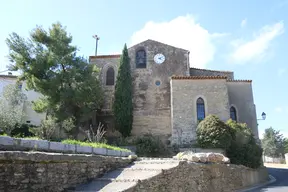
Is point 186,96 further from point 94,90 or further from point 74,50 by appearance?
point 74,50

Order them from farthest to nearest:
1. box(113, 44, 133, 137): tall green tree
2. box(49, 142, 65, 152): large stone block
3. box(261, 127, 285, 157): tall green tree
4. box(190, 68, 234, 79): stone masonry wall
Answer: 1. box(261, 127, 285, 157): tall green tree
2. box(190, 68, 234, 79): stone masonry wall
3. box(113, 44, 133, 137): tall green tree
4. box(49, 142, 65, 152): large stone block

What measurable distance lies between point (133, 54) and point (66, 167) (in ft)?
64.3

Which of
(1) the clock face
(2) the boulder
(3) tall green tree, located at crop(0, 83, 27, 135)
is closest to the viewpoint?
(2) the boulder

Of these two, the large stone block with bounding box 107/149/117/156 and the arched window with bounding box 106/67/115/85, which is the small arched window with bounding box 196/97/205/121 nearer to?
the arched window with bounding box 106/67/115/85

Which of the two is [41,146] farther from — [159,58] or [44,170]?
[159,58]

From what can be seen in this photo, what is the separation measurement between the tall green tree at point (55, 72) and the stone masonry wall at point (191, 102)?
7.18 metres

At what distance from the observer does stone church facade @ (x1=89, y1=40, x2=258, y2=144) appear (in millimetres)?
21703

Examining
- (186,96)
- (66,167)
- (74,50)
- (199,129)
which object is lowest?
(66,167)

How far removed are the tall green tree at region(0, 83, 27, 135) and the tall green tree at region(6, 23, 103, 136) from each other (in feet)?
5.52

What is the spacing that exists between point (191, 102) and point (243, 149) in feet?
18.2

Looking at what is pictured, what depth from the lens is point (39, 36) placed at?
19938 millimetres

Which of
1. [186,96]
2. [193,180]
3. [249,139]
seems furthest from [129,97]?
[193,180]

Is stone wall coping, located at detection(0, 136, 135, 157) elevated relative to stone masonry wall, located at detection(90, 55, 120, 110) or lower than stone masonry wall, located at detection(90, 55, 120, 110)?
lower

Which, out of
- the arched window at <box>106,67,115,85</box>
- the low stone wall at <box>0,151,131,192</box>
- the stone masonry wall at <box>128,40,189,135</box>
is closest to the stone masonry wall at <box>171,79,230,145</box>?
the stone masonry wall at <box>128,40,189,135</box>
